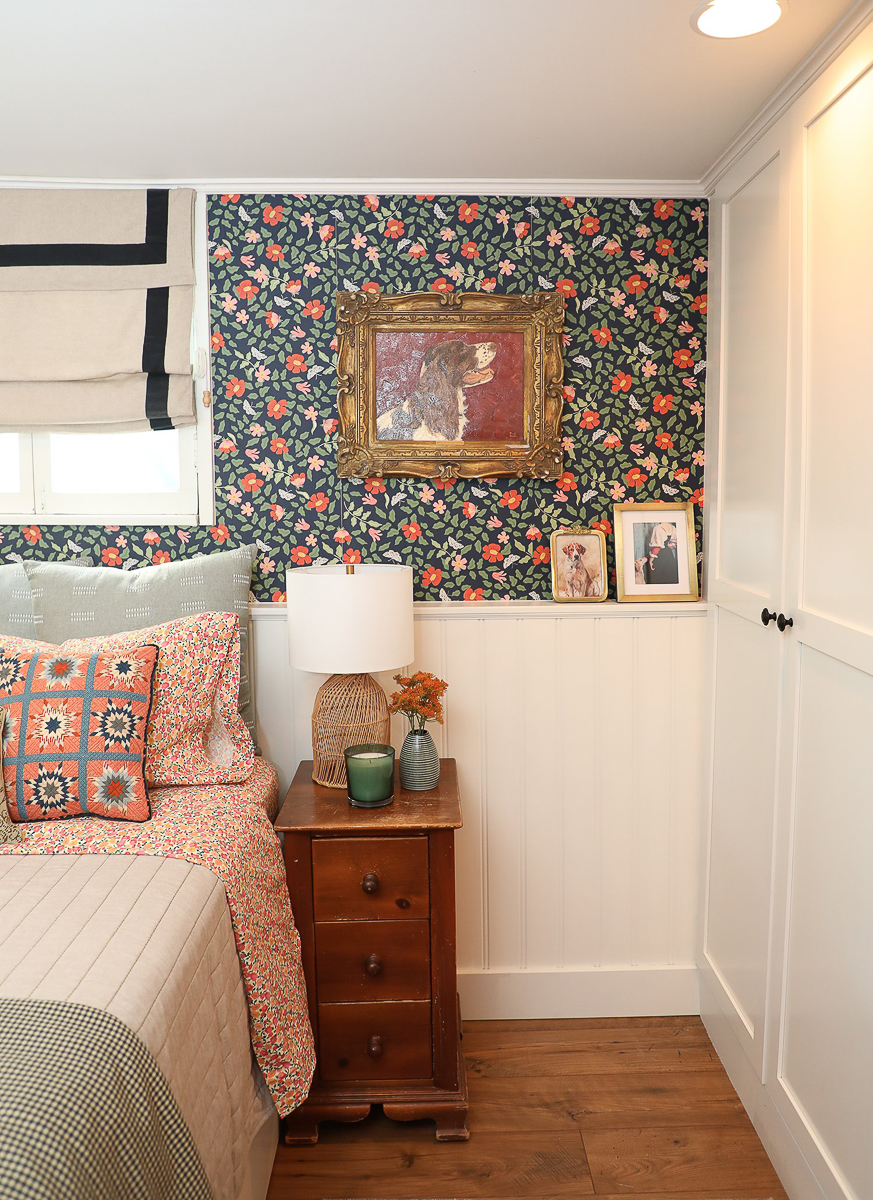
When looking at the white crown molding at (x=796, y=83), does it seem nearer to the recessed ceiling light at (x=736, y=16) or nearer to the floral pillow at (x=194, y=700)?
the recessed ceiling light at (x=736, y=16)

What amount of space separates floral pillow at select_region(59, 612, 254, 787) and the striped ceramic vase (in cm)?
41

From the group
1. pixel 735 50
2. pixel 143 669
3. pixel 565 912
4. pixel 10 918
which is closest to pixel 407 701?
pixel 143 669

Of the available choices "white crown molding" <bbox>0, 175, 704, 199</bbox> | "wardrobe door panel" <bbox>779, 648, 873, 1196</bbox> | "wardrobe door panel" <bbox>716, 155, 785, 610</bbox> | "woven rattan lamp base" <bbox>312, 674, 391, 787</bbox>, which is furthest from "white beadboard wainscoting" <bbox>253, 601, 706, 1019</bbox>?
"white crown molding" <bbox>0, 175, 704, 199</bbox>

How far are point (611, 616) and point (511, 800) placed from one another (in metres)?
0.63

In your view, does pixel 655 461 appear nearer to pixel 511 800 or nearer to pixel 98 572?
pixel 511 800

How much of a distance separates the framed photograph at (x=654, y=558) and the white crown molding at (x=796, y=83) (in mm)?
933

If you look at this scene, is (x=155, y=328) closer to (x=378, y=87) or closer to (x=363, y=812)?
(x=378, y=87)

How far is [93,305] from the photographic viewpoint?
2.61 meters

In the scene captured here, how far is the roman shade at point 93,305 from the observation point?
2.59 meters

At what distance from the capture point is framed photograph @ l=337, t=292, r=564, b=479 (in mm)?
2641

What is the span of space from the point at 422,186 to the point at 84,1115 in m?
2.36

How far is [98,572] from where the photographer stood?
2.53 meters

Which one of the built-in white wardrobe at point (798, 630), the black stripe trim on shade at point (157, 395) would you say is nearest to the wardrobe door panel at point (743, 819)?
the built-in white wardrobe at point (798, 630)

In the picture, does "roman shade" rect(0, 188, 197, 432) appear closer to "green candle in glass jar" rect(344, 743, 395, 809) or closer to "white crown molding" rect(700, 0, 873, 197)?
"green candle in glass jar" rect(344, 743, 395, 809)
